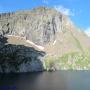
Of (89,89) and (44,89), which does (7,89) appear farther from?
(89,89)

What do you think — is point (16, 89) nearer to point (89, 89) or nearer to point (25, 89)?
point (25, 89)

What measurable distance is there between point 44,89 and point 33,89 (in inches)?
228

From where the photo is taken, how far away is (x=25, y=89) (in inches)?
5969

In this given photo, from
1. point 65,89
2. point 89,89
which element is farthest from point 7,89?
point 89,89

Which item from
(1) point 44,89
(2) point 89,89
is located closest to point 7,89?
(1) point 44,89

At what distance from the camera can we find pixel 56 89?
152 metres

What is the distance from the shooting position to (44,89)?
152125 mm

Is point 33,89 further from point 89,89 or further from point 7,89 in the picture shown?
point 89,89

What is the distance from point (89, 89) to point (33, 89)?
96.3ft

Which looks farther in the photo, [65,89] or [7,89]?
[65,89]

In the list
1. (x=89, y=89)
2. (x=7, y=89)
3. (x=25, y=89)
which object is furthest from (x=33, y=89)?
(x=89, y=89)

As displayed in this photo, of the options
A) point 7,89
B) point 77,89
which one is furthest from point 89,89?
point 7,89

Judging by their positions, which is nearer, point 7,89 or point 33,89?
point 7,89

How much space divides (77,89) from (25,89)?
2751 cm
